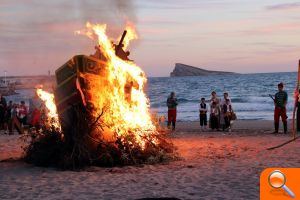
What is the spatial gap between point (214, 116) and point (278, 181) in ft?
58.5


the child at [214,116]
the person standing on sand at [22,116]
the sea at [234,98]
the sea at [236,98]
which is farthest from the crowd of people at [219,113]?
the sea at [236,98]

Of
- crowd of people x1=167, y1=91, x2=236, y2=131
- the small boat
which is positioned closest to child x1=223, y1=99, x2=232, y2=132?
crowd of people x1=167, y1=91, x2=236, y2=131

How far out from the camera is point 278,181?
3863 mm

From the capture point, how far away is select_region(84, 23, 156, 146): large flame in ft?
42.0

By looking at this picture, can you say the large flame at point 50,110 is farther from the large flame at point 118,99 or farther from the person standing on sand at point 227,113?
the person standing on sand at point 227,113

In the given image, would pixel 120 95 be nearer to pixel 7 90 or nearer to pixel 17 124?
pixel 17 124

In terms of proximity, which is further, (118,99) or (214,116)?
(214,116)

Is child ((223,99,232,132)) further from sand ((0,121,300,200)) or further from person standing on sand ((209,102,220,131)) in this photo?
sand ((0,121,300,200))

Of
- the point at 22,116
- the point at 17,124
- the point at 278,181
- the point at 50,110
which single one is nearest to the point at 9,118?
the point at 22,116

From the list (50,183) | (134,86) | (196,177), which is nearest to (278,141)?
(134,86)

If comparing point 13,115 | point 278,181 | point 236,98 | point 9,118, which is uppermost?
point 236,98

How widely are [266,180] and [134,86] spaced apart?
10279mm

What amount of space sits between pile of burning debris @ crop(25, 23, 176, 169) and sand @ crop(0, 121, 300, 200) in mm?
458

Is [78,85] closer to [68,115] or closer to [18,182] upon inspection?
[68,115]
